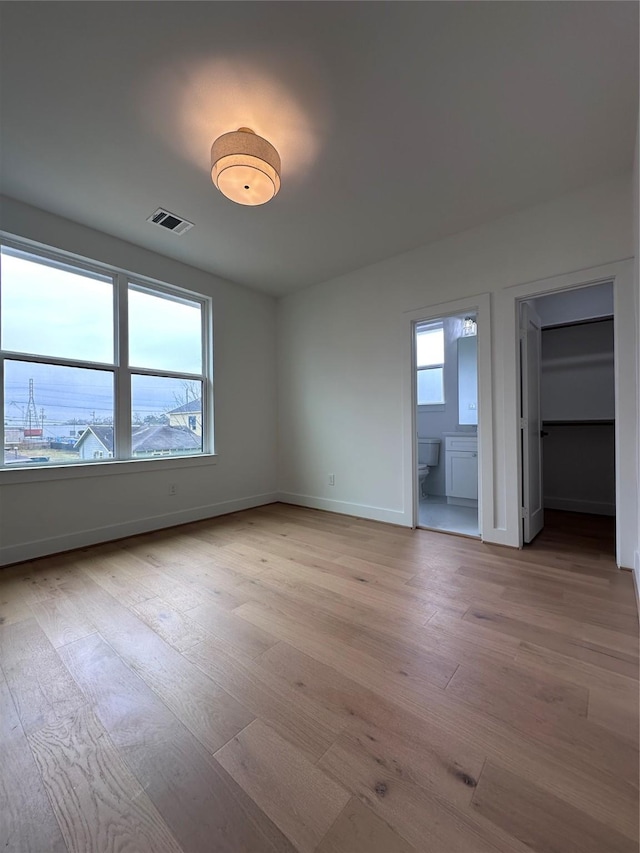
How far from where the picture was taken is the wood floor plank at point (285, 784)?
2.86 feet

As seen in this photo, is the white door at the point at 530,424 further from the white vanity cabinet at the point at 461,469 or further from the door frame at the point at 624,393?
the white vanity cabinet at the point at 461,469

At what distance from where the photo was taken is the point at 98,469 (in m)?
3.02

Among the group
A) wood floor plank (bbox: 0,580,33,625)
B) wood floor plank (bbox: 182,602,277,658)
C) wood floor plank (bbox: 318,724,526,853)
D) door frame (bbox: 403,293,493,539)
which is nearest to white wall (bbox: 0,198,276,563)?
wood floor plank (bbox: 0,580,33,625)

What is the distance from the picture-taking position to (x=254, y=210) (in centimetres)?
271

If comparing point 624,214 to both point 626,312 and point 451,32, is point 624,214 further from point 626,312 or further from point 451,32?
point 451,32

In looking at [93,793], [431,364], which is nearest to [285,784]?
[93,793]

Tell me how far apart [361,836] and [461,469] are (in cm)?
378

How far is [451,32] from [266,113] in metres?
0.94

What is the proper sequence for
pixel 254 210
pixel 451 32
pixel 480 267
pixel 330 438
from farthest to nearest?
pixel 330 438, pixel 480 267, pixel 254 210, pixel 451 32

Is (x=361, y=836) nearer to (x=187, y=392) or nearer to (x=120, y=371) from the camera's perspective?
(x=120, y=371)

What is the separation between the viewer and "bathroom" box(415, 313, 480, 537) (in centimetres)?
415

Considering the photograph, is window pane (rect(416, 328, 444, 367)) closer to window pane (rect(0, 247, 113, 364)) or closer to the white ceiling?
the white ceiling

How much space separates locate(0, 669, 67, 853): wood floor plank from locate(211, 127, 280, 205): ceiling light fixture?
2.61 metres

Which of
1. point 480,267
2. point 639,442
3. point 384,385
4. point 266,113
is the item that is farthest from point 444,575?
point 266,113
